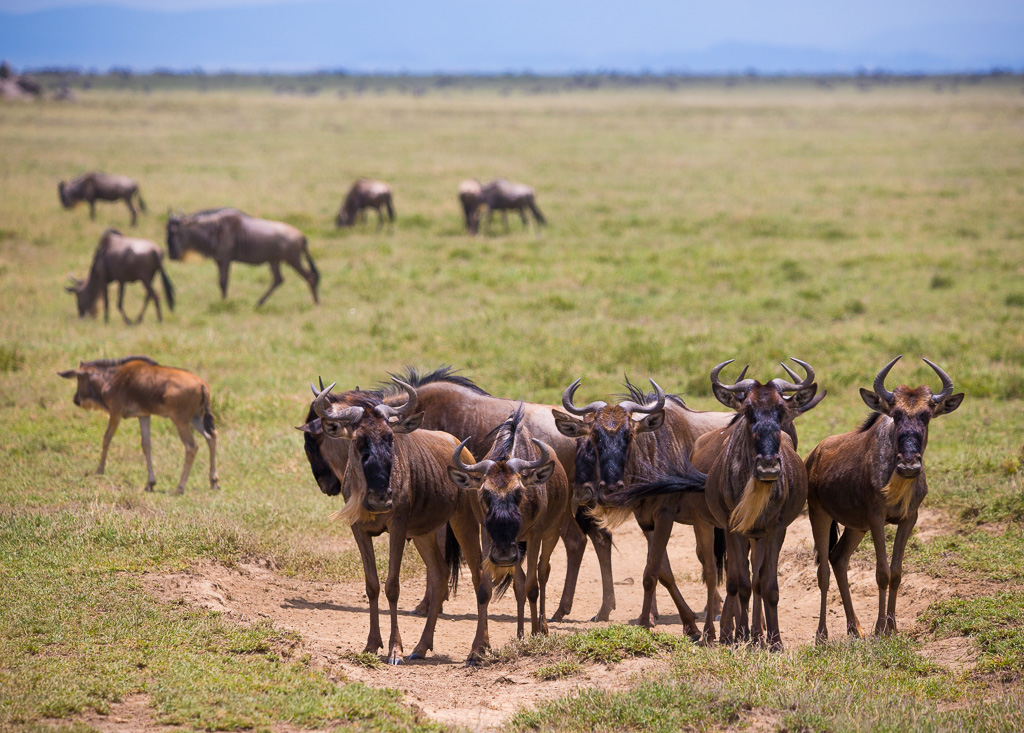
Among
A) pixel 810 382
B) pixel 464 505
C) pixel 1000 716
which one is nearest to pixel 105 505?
pixel 464 505

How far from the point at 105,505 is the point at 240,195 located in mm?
20961

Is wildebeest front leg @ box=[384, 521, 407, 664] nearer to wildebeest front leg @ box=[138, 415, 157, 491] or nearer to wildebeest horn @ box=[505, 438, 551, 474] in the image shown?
wildebeest horn @ box=[505, 438, 551, 474]

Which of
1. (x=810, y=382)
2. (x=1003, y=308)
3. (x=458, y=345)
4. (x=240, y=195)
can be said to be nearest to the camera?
(x=810, y=382)

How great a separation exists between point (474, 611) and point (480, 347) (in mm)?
6132

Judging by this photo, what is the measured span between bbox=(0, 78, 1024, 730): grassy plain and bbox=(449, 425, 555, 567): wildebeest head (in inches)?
44.8

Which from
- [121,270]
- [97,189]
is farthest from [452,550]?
[97,189]

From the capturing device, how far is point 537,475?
6422mm

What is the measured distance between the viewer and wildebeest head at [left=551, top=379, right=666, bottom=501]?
6.74 m

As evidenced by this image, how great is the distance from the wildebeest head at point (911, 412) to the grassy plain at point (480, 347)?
3.89 ft

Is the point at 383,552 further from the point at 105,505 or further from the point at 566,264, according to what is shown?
the point at 566,264

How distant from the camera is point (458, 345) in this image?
13.9 metres

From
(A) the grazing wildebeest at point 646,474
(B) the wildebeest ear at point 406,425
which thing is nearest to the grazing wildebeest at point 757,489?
(A) the grazing wildebeest at point 646,474

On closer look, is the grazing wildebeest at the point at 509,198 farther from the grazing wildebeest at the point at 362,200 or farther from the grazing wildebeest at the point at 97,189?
the grazing wildebeest at the point at 97,189

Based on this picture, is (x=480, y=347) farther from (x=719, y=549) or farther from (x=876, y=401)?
(x=876, y=401)
